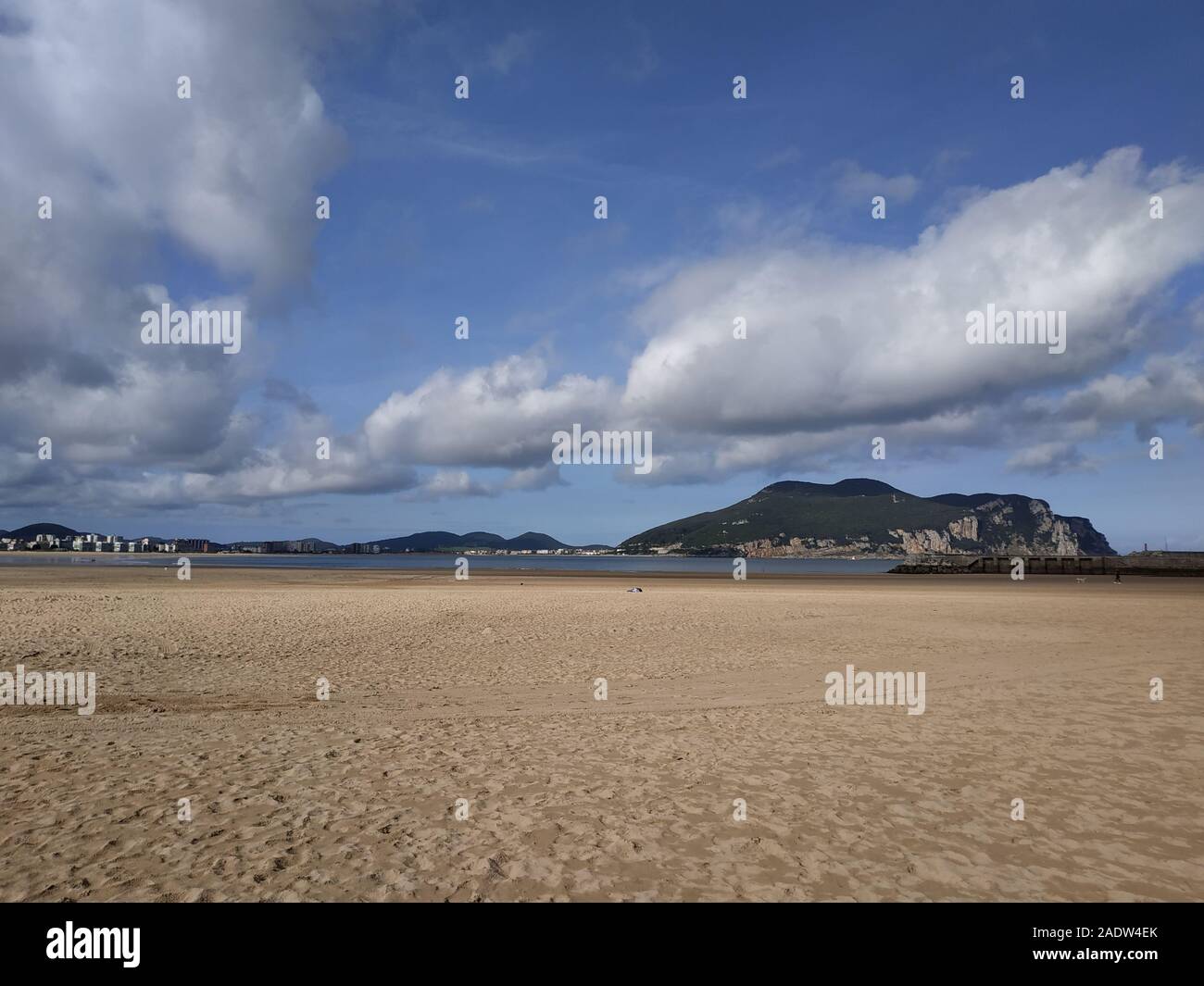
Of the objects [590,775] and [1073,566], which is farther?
[1073,566]

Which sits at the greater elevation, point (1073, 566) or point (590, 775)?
point (590, 775)

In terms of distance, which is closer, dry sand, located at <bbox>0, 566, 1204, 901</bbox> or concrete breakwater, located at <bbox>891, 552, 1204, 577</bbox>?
dry sand, located at <bbox>0, 566, 1204, 901</bbox>

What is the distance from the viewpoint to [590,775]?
10.1 m

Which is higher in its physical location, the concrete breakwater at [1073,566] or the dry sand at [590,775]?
the dry sand at [590,775]

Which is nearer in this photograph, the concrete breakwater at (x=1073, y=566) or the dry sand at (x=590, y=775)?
the dry sand at (x=590, y=775)

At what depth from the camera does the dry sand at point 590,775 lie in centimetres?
690

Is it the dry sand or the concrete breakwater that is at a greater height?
the dry sand

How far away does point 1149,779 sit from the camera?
1004 centimetres

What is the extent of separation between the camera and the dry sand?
690 centimetres
